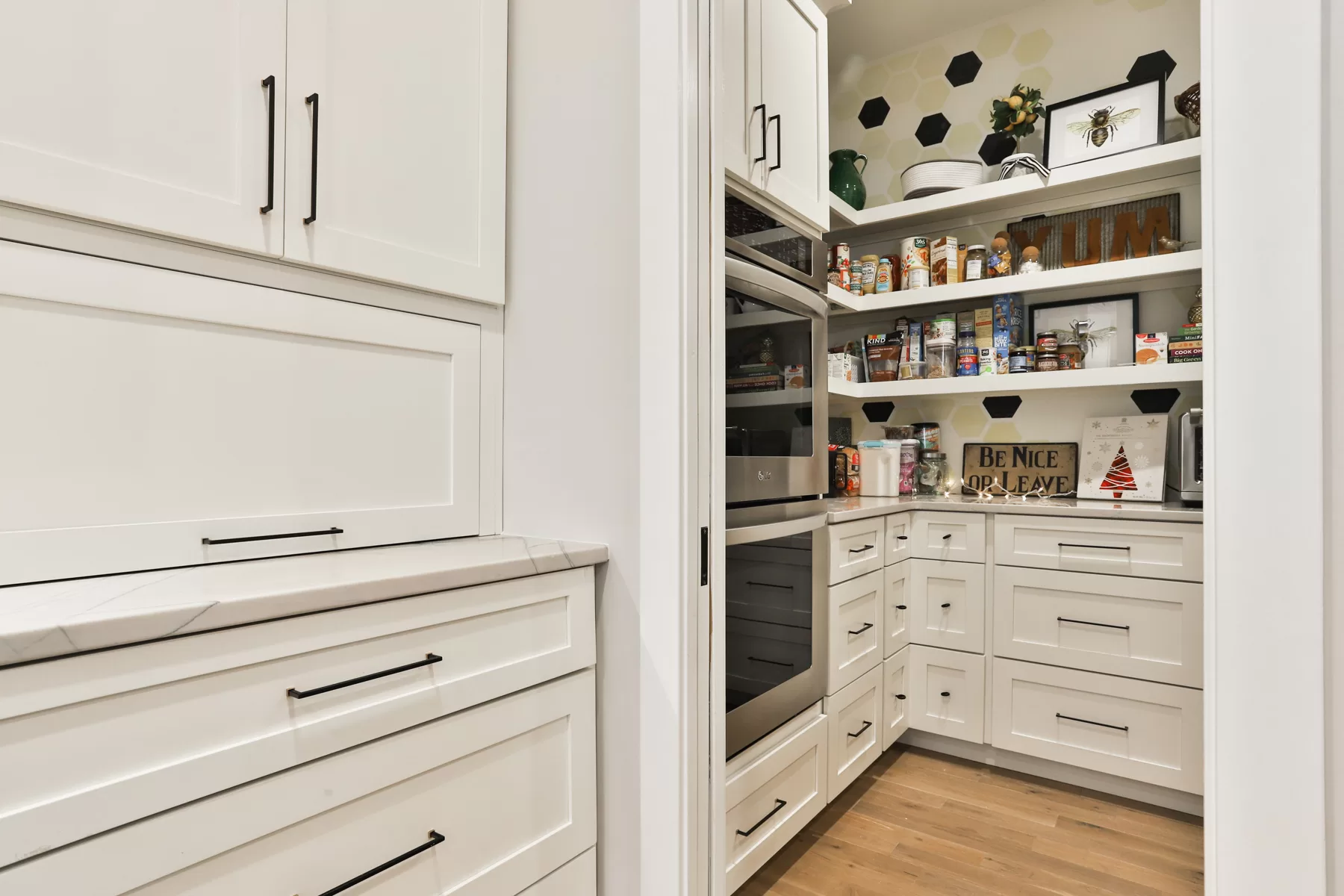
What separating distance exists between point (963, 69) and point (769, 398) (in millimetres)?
2162

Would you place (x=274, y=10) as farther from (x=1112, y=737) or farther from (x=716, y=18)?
(x=1112, y=737)

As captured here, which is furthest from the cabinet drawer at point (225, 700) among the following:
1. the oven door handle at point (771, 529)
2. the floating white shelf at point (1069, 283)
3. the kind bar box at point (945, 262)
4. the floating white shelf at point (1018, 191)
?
the kind bar box at point (945, 262)

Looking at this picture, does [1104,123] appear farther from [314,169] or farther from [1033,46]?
[314,169]

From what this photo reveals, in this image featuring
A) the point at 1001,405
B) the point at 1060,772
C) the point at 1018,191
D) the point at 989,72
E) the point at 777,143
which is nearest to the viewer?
the point at 777,143

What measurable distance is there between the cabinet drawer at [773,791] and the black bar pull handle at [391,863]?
601 millimetres

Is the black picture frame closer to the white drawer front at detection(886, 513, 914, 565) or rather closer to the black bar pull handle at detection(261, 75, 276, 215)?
the white drawer front at detection(886, 513, 914, 565)

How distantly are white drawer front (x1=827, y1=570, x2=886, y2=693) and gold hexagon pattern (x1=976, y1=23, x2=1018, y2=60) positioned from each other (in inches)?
86.2

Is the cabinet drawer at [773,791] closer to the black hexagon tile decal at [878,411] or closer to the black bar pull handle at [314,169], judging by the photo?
the black bar pull handle at [314,169]

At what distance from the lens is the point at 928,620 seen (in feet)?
7.77

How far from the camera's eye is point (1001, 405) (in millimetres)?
2695

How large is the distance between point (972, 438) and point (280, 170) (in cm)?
251

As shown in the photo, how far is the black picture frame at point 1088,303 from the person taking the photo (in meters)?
2.43

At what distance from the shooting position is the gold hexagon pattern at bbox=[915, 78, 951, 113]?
292cm

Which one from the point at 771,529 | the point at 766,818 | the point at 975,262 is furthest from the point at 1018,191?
the point at 766,818
